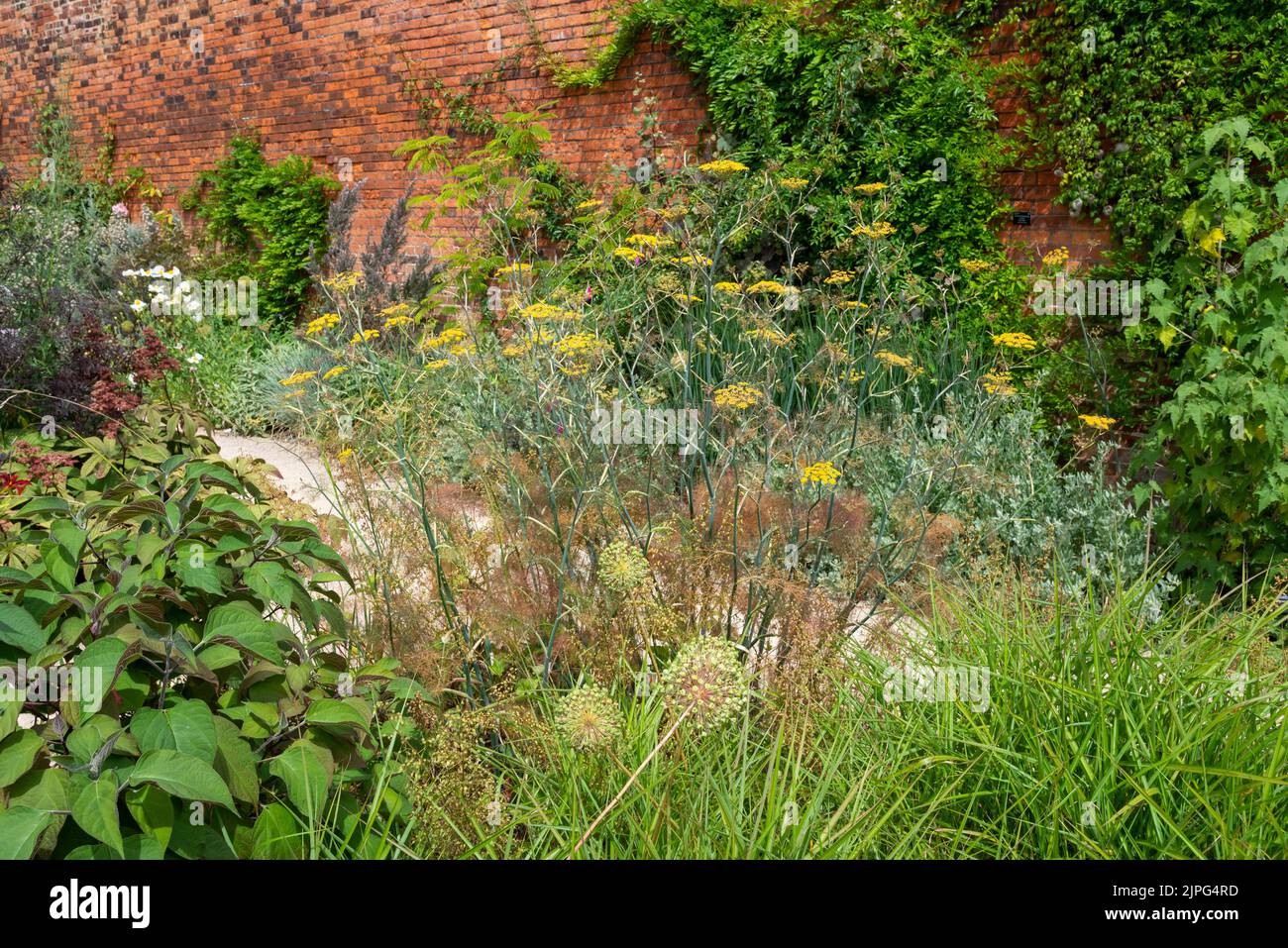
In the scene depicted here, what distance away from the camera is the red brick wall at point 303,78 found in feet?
24.0

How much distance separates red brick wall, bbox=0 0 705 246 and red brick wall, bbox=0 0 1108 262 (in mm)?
14

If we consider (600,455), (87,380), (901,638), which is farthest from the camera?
(87,380)

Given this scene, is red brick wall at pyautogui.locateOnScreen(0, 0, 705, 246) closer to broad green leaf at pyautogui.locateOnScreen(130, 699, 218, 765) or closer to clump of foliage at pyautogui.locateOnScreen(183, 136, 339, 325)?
clump of foliage at pyautogui.locateOnScreen(183, 136, 339, 325)

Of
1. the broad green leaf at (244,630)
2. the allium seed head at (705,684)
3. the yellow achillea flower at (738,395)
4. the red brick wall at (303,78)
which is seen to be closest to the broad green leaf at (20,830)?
the broad green leaf at (244,630)

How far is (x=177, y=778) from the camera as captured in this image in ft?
4.77

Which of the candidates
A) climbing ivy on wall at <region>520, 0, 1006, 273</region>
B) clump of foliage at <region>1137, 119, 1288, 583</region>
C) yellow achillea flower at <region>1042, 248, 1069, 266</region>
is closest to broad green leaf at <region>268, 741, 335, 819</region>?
clump of foliage at <region>1137, 119, 1288, 583</region>

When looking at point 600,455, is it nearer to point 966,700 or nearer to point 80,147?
point 966,700

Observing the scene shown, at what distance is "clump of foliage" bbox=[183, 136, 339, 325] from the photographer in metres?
9.43

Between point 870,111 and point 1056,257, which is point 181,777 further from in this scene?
point 870,111

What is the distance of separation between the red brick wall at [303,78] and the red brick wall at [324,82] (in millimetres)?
14

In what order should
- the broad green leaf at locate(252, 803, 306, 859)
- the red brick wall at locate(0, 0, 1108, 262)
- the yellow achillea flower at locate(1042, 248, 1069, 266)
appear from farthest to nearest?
the red brick wall at locate(0, 0, 1108, 262) < the yellow achillea flower at locate(1042, 248, 1069, 266) < the broad green leaf at locate(252, 803, 306, 859)

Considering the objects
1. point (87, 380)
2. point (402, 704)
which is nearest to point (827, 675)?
point (402, 704)

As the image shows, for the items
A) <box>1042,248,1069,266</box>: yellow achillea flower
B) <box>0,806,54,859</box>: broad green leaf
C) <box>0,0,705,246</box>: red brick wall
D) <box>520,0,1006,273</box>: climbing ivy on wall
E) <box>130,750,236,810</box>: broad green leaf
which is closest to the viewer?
<box>0,806,54,859</box>: broad green leaf

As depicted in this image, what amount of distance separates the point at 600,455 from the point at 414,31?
6.40 m
